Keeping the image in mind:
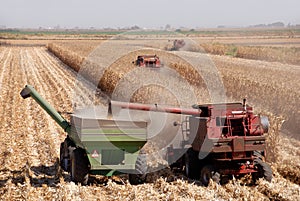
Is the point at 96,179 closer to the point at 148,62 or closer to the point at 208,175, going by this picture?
the point at 208,175

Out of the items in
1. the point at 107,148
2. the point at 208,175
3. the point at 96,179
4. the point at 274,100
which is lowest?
the point at 96,179

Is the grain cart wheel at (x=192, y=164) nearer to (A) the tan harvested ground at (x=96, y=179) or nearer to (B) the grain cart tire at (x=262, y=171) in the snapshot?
(A) the tan harvested ground at (x=96, y=179)

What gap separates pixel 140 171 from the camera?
29.3ft

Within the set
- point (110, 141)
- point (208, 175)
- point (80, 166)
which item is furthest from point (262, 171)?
point (80, 166)

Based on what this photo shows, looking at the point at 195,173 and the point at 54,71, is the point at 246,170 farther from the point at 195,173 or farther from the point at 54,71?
the point at 54,71

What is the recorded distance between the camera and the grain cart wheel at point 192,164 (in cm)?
948

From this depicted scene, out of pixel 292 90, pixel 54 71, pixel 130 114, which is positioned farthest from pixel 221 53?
pixel 130 114

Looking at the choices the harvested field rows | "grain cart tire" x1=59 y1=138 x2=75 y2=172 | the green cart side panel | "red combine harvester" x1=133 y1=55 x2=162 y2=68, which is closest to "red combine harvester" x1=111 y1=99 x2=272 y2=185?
the green cart side panel

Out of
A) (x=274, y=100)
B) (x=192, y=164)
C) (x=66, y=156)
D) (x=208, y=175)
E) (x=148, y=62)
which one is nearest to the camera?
(x=208, y=175)

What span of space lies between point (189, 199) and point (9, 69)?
2752cm

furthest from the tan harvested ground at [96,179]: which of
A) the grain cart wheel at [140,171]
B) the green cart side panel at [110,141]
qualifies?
the green cart side panel at [110,141]

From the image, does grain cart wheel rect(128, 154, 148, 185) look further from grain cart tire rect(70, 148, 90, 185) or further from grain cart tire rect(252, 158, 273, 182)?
grain cart tire rect(252, 158, 273, 182)

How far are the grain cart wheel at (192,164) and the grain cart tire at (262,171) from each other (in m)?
1.16

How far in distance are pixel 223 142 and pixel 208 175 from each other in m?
0.77
